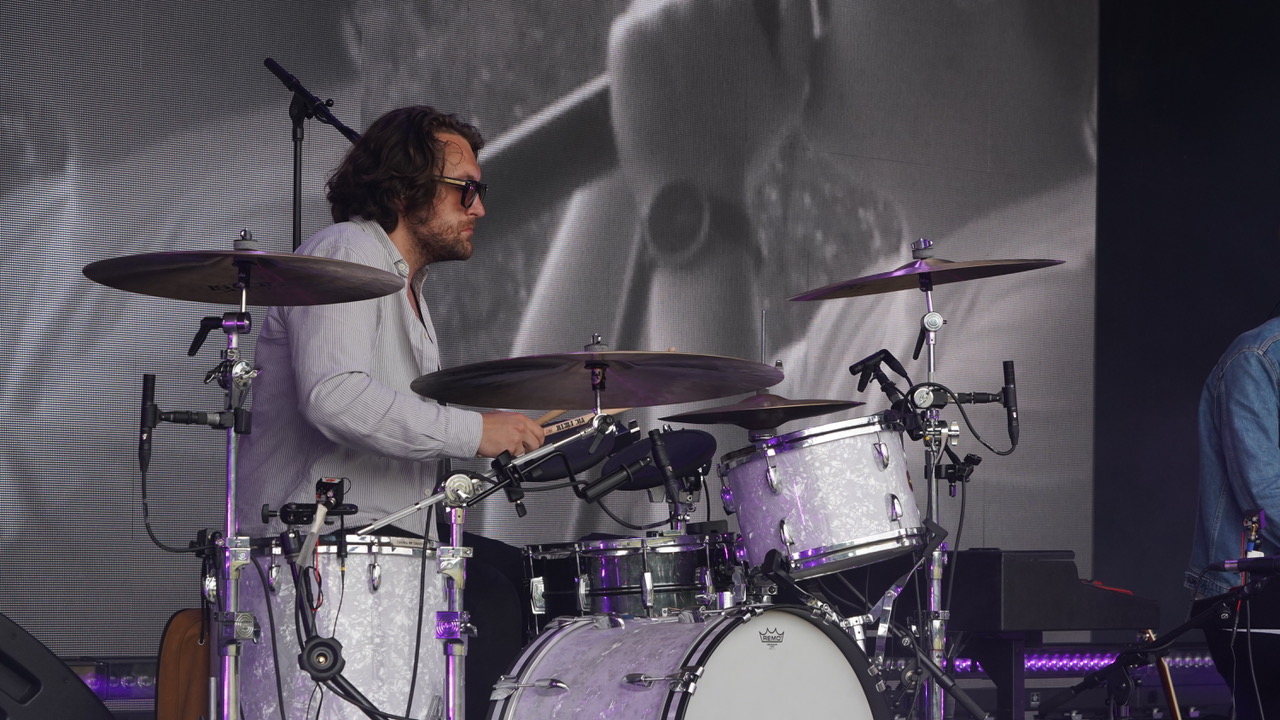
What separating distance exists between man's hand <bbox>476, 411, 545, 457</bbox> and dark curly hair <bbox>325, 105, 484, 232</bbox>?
72 centimetres

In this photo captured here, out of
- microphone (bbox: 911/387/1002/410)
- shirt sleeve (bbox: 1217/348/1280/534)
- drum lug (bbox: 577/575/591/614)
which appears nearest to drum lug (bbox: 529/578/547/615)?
drum lug (bbox: 577/575/591/614)

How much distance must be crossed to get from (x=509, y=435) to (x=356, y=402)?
0.32m

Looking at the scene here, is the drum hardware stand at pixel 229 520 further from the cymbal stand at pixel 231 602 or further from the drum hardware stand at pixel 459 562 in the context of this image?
the drum hardware stand at pixel 459 562

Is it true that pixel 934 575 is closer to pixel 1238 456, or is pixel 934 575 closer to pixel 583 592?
pixel 1238 456

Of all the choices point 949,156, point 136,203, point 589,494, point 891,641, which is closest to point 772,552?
point 589,494

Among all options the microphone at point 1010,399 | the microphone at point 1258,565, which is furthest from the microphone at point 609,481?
the microphone at point 1258,565

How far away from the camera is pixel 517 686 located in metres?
2.74

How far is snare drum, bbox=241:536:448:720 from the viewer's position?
2.39 m

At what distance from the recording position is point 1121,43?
20.1ft

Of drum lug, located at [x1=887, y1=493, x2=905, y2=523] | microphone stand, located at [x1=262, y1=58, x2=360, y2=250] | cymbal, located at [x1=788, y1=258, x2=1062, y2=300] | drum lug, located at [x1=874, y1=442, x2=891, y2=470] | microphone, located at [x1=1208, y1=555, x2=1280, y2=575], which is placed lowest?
microphone, located at [x1=1208, y1=555, x2=1280, y2=575]

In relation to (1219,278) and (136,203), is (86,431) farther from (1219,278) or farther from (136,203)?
(1219,278)

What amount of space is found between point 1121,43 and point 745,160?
2058mm

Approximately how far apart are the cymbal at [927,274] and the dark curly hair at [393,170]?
3.40 feet

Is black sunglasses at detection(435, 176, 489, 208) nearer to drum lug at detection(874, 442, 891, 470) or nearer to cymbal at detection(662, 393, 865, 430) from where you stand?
cymbal at detection(662, 393, 865, 430)
